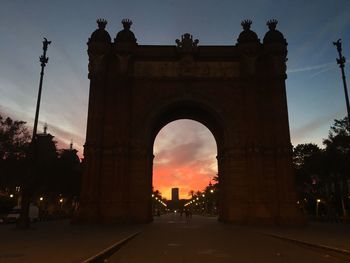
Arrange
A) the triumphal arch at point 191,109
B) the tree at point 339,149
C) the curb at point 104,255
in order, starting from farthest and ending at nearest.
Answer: the tree at point 339,149 → the triumphal arch at point 191,109 → the curb at point 104,255

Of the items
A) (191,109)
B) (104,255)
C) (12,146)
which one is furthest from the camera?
(191,109)

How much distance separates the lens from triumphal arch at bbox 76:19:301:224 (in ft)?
110

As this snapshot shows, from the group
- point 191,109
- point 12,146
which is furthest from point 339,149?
point 12,146

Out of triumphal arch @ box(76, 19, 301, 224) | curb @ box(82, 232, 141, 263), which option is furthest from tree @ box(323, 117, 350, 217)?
curb @ box(82, 232, 141, 263)

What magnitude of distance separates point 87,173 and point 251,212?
14.5 meters

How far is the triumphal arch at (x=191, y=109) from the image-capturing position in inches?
1316

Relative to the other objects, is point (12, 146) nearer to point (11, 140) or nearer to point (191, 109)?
point (11, 140)

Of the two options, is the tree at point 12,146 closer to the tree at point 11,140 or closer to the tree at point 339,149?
the tree at point 11,140

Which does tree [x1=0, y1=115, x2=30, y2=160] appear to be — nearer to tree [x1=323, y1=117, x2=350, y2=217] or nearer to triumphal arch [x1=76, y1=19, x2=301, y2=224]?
triumphal arch [x1=76, y1=19, x2=301, y2=224]

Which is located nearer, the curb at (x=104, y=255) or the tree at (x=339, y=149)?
the curb at (x=104, y=255)

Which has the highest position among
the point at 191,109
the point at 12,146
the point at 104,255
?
the point at 191,109

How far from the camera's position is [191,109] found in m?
39.4

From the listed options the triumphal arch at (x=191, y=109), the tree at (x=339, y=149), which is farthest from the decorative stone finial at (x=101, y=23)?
the tree at (x=339, y=149)

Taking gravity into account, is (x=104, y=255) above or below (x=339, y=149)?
below
